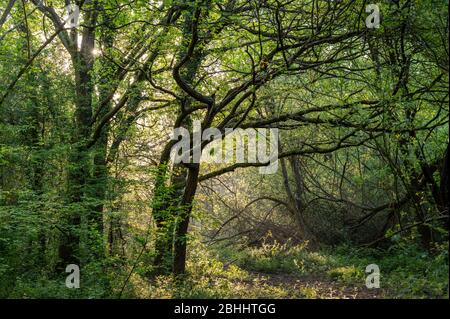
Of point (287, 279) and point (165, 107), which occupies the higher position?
point (165, 107)

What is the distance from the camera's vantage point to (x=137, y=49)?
10.6 meters

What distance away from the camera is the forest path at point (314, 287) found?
7492 mm

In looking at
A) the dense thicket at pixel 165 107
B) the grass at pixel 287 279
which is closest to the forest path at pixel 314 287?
the grass at pixel 287 279

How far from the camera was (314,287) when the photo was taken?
9055mm

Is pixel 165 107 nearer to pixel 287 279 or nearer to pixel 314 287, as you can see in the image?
pixel 287 279

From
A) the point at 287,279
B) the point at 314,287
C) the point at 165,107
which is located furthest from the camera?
the point at 165,107

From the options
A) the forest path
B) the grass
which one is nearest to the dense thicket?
the grass

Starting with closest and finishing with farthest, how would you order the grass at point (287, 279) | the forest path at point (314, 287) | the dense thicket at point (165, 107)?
the grass at point (287, 279) < the forest path at point (314, 287) < the dense thicket at point (165, 107)

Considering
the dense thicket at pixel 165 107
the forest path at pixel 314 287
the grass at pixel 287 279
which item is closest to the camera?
the grass at pixel 287 279

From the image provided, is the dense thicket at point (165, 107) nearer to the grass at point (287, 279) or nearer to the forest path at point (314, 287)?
the grass at point (287, 279)

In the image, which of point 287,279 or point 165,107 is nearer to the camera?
point 287,279

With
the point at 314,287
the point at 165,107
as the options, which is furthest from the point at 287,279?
the point at 165,107

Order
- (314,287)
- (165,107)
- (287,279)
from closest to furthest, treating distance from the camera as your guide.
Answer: (314,287) → (287,279) → (165,107)
